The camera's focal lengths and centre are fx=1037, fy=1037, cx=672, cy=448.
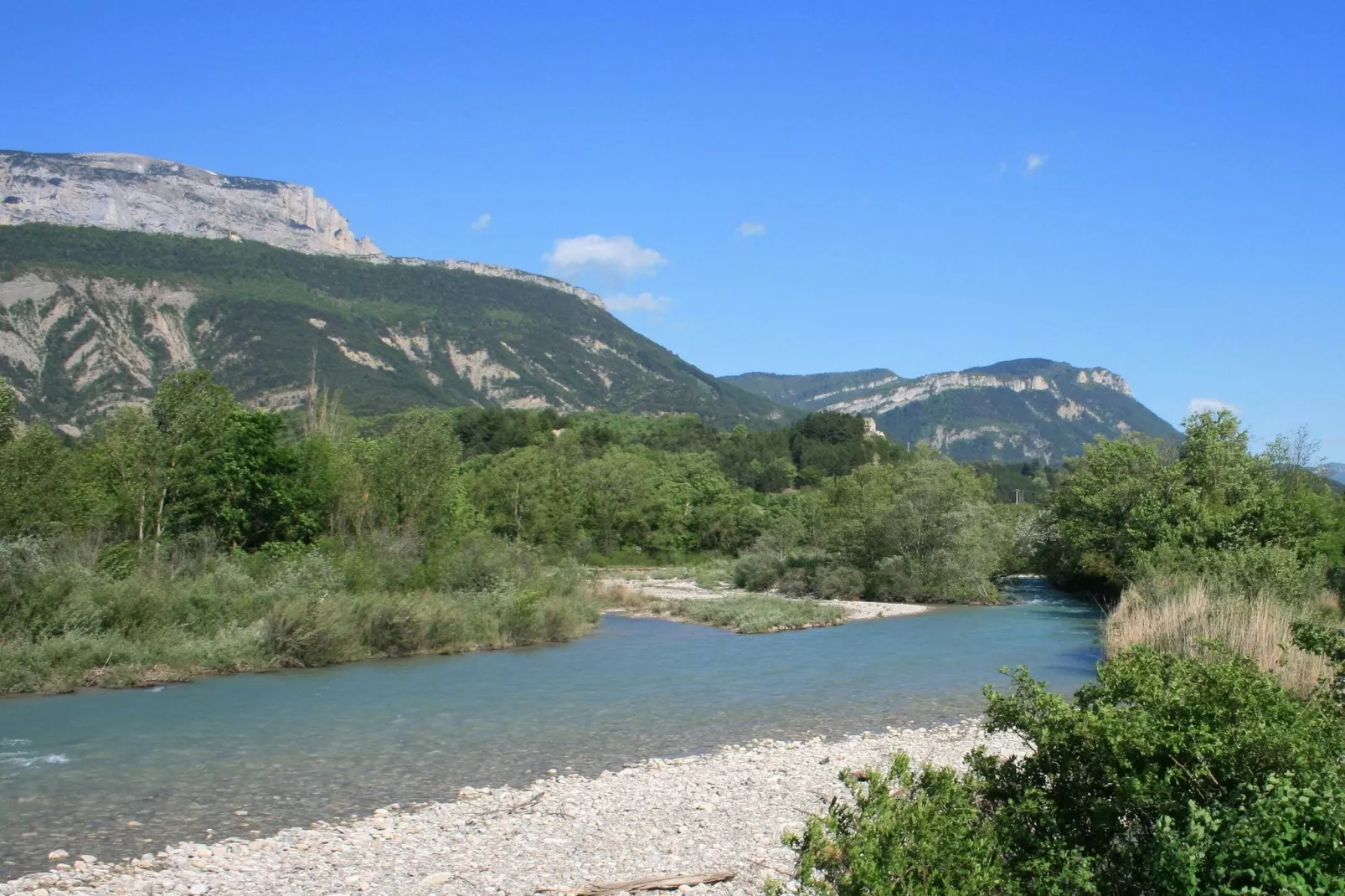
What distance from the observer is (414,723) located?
1942 cm

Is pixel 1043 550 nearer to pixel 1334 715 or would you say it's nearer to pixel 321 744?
pixel 321 744

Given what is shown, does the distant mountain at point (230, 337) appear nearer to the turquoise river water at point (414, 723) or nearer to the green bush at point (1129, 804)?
the turquoise river water at point (414, 723)

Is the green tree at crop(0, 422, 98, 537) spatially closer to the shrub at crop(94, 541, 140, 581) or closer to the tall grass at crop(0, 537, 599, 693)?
the shrub at crop(94, 541, 140, 581)

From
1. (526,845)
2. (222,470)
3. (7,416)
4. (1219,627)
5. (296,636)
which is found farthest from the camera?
(222,470)

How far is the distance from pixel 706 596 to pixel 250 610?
25351mm

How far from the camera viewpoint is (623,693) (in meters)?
23.2

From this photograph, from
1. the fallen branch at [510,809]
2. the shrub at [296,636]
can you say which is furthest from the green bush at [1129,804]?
the shrub at [296,636]

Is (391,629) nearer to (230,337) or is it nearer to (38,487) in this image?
(38,487)

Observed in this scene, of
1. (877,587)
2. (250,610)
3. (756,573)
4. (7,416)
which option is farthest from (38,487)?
(756,573)

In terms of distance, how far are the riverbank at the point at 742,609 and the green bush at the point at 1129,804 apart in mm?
30213

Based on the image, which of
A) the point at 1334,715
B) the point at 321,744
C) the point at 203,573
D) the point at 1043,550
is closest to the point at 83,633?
the point at 203,573

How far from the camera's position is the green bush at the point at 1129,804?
6.01 metres

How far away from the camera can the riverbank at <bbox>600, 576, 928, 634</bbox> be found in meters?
39.7

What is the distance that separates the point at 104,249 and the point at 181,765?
170 meters
